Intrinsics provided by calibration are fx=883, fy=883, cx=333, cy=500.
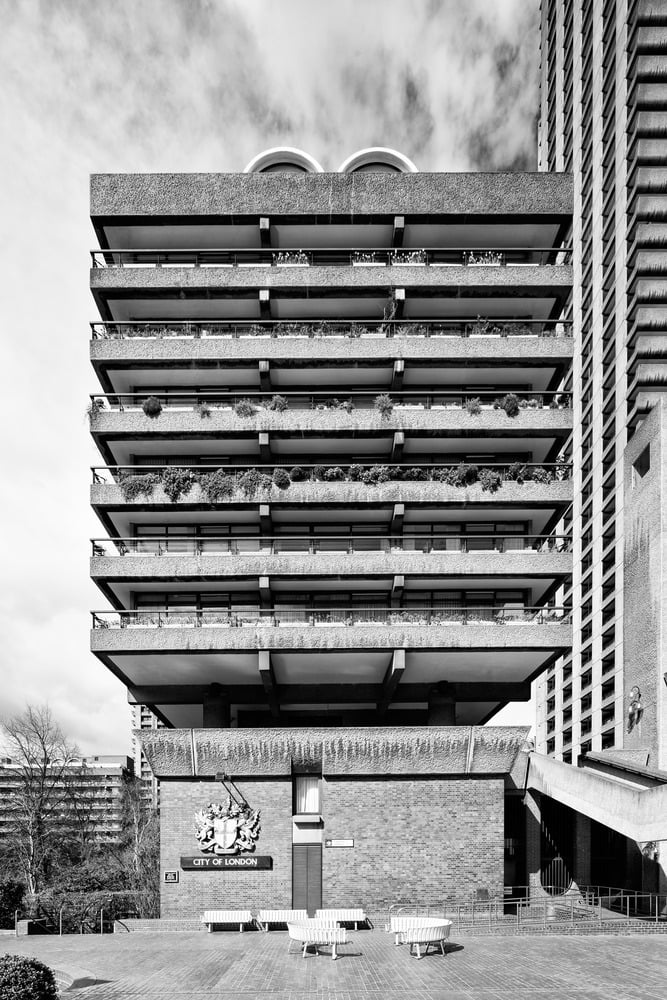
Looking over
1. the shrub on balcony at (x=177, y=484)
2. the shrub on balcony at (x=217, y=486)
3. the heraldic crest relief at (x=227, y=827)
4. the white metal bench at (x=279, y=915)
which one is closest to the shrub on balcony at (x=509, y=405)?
the shrub on balcony at (x=217, y=486)

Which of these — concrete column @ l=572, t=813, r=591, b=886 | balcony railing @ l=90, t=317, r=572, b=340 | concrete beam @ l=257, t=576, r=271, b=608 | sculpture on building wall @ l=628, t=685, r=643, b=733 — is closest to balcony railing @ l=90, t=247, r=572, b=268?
balcony railing @ l=90, t=317, r=572, b=340

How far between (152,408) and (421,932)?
24.0m

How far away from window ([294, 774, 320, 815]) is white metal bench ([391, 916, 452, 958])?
9740 mm

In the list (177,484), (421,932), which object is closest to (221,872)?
(421,932)

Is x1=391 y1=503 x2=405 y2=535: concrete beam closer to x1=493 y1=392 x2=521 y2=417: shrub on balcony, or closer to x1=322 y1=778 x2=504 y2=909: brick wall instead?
x1=493 y1=392 x2=521 y2=417: shrub on balcony

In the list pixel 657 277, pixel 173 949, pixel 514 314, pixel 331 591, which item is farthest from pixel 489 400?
pixel 657 277

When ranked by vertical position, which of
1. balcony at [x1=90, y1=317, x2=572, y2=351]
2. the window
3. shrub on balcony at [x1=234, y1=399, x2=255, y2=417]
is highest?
balcony at [x1=90, y1=317, x2=572, y2=351]

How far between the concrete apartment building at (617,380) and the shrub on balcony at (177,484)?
94.9 feet

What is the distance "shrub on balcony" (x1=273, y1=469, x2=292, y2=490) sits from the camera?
38188 mm

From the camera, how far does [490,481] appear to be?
126 ft

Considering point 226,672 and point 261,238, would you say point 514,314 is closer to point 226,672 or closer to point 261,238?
point 261,238

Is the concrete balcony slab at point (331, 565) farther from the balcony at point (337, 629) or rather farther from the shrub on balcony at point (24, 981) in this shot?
the shrub on balcony at point (24, 981)

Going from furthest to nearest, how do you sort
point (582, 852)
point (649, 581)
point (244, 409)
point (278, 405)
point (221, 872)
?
point (649, 581) < point (582, 852) < point (278, 405) < point (244, 409) < point (221, 872)

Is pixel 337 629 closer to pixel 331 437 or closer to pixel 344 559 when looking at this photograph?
pixel 344 559
